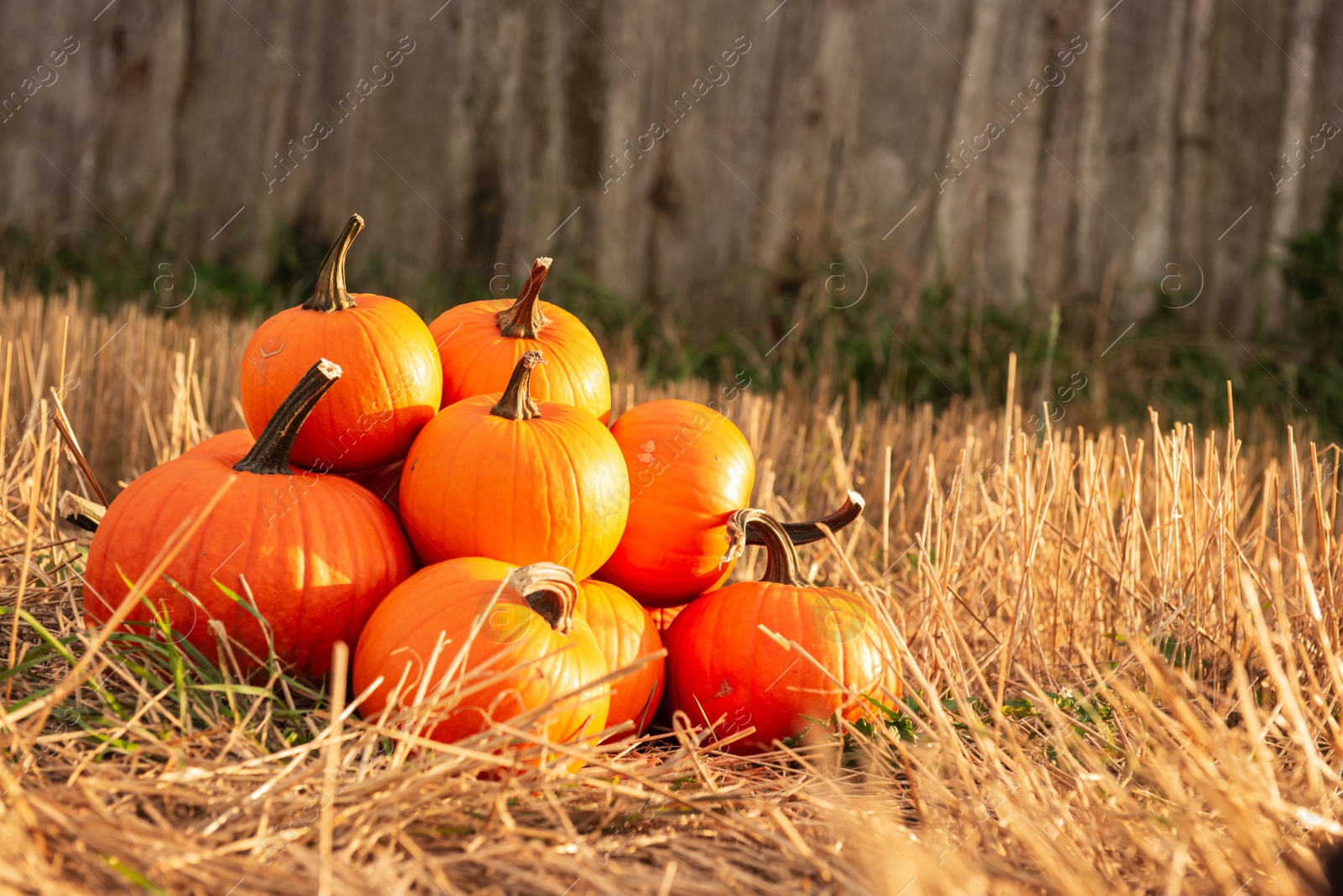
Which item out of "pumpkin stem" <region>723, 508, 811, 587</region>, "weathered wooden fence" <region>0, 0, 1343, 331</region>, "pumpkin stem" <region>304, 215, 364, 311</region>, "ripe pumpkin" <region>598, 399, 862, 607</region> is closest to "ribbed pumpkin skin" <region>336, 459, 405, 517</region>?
"pumpkin stem" <region>304, 215, 364, 311</region>

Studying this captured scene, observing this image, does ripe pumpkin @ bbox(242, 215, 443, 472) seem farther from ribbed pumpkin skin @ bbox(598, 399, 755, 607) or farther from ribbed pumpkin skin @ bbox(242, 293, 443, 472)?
ribbed pumpkin skin @ bbox(598, 399, 755, 607)

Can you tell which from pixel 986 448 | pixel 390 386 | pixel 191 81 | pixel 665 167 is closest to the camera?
pixel 390 386

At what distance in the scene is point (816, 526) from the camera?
1908 millimetres

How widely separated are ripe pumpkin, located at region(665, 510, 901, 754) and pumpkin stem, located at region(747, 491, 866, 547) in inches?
4.1

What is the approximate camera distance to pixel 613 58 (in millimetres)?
5273

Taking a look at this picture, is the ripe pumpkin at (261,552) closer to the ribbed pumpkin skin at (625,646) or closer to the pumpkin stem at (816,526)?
the ribbed pumpkin skin at (625,646)

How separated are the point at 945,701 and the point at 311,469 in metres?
1.19

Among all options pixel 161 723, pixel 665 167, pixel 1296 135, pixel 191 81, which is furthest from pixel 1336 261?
pixel 191 81

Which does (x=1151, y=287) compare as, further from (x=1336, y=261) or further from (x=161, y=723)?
(x=161, y=723)

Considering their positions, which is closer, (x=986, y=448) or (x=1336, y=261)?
(x=986, y=448)

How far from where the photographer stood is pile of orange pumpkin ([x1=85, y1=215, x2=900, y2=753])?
1518 mm

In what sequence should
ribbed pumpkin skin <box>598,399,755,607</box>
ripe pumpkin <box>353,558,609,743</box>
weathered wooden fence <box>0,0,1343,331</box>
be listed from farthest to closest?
weathered wooden fence <box>0,0,1343,331</box> → ribbed pumpkin skin <box>598,399,755,607</box> → ripe pumpkin <box>353,558,609,743</box>

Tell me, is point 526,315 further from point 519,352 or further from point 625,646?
point 625,646

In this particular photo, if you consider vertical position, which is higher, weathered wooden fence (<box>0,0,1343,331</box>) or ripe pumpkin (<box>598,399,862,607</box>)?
weathered wooden fence (<box>0,0,1343,331</box>)
